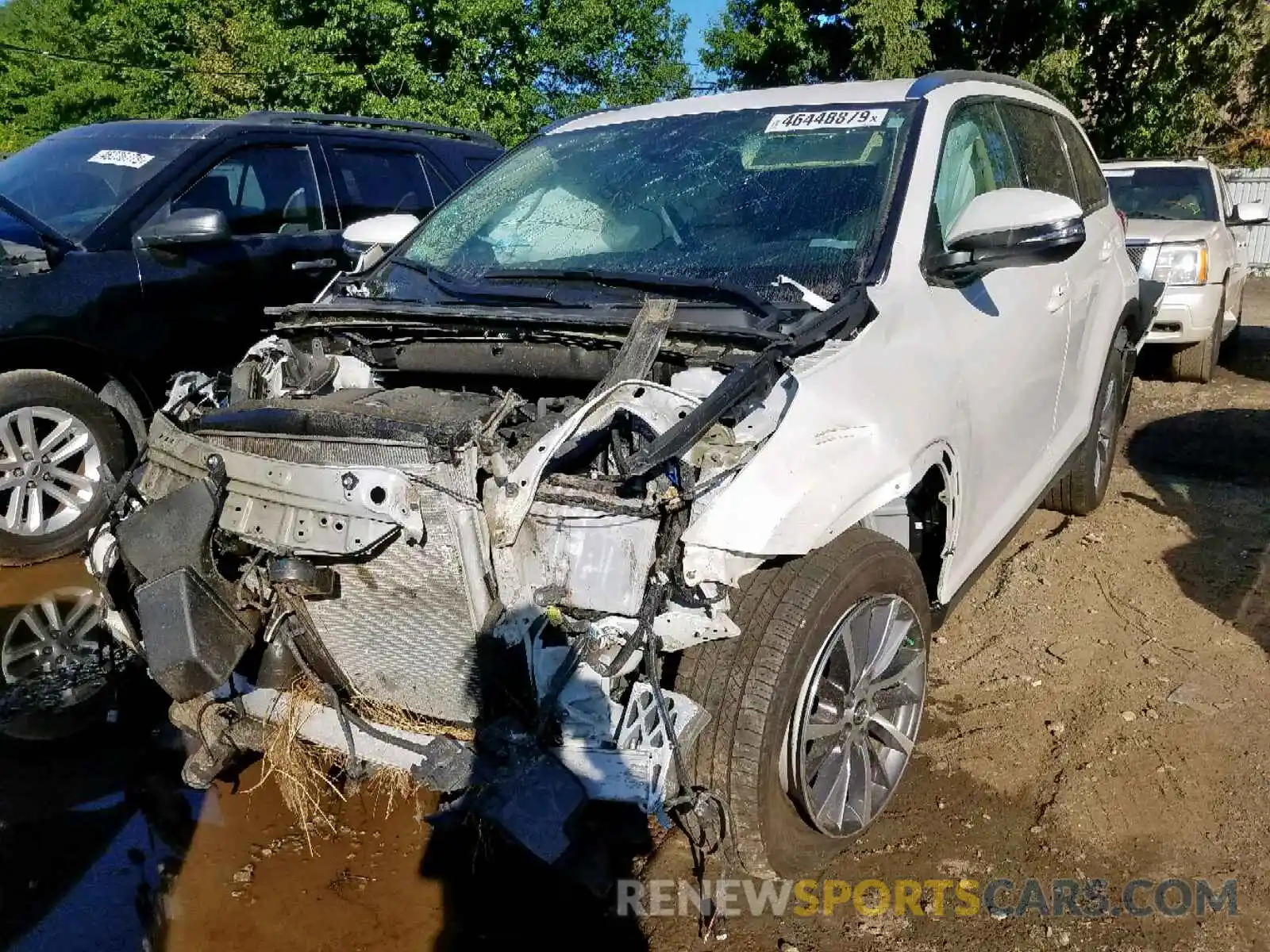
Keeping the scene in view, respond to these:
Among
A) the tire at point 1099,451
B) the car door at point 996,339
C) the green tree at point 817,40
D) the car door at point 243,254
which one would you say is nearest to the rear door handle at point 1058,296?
the car door at point 996,339

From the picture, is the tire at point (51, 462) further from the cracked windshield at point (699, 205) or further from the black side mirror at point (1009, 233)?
the black side mirror at point (1009, 233)

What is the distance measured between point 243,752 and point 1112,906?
2.33 m

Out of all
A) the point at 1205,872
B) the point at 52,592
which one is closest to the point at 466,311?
the point at 1205,872

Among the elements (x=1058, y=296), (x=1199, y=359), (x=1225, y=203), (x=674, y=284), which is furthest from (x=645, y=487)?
(x=1225, y=203)

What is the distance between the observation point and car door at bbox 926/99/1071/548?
304 centimetres

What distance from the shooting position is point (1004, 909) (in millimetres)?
2578

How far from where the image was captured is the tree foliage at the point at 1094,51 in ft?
54.7

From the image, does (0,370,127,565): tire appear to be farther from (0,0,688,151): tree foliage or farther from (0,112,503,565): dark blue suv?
(0,0,688,151): tree foliage

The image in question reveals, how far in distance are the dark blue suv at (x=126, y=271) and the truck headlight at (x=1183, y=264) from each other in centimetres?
592

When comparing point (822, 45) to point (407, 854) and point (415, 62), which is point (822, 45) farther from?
point (407, 854)

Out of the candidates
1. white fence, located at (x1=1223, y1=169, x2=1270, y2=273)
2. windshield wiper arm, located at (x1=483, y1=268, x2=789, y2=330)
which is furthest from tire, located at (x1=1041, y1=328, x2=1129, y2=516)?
white fence, located at (x1=1223, y1=169, x2=1270, y2=273)

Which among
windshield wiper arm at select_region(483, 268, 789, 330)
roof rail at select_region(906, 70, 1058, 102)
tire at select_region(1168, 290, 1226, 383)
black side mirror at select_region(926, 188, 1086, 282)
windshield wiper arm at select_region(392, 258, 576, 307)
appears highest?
roof rail at select_region(906, 70, 1058, 102)

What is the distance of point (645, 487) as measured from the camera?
223 cm

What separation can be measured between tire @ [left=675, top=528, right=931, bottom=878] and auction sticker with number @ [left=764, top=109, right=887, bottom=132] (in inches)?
57.6
